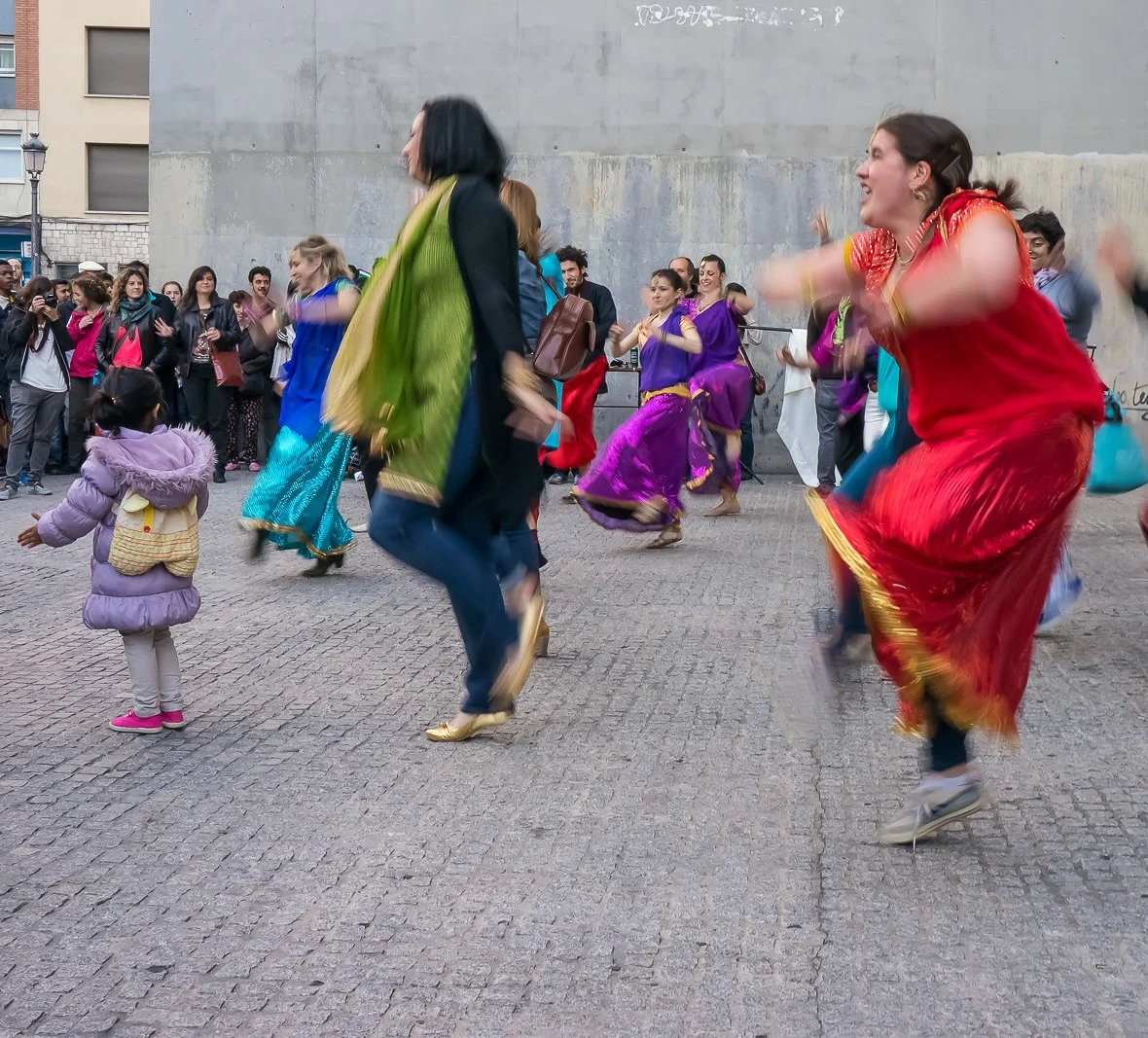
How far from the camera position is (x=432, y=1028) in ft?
9.64

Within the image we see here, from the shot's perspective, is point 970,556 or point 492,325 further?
Result: point 492,325

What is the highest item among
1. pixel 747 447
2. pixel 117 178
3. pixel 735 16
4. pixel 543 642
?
pixel 735 16

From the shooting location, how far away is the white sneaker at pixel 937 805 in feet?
13.0

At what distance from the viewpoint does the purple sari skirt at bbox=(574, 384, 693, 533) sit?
33.7ft

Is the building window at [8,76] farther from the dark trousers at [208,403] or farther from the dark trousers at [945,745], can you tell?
the dark trousers at [945,745]

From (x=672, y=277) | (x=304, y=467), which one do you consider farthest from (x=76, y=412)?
(x=304, y=467)

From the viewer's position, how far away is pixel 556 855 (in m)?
3.96

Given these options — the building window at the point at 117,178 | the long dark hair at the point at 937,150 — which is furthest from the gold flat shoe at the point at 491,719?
the building window at the point at 117,178

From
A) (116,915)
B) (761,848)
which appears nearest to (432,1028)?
(116,915)

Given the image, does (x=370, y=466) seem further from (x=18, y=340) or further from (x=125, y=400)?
(x=18, y=340)

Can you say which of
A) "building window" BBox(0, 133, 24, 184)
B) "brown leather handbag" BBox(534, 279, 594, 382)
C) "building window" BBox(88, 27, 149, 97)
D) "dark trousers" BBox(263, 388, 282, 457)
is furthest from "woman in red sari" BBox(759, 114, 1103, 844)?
"building window" BBox(0, 133, 24, 184)

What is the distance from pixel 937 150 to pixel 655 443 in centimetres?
683

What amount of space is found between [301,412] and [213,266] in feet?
30.4

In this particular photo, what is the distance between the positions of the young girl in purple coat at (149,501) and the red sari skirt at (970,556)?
234 centimetres
